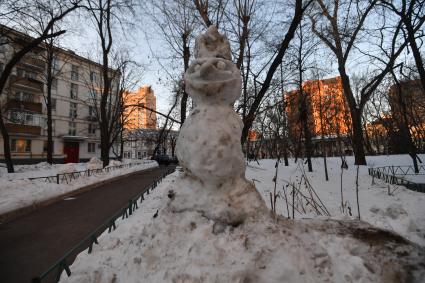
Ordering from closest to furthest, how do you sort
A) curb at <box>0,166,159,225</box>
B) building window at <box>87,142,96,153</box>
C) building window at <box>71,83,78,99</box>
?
curb at <box>0,166,159,225</box> → building window at <box>71,83,78,99</box> → building window at <box>87,142,96,153</box>

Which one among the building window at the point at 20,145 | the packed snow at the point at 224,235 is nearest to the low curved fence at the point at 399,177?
the packed snow at the point at 224,235

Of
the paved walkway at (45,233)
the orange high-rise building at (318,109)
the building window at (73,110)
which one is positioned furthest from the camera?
the building window at (73,110)

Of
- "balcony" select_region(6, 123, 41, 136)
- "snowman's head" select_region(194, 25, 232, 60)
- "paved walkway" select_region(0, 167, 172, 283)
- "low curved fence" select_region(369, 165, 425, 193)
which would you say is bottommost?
"paved walkway" select_region(0, 167, 172, 283)

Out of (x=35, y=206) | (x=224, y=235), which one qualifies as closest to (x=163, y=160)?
(x=35, y=206)

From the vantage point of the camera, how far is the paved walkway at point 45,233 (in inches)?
193

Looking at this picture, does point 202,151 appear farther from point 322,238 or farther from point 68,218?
point 68,218

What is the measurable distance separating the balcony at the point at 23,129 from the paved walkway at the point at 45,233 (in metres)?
24.0

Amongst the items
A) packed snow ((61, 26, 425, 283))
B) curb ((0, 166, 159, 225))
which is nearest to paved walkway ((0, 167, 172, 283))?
curb ((0, 166, 159, 225))

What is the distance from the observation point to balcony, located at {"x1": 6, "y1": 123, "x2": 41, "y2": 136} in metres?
29.4

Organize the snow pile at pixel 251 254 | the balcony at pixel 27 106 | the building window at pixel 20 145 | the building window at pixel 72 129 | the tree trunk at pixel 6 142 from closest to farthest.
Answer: the snow pile at pixel 251 254
the tree trunk at pixel 6 142
the balcony at pixel 27 106
the building window at pixel 20 145
the building window at pixel 72 129

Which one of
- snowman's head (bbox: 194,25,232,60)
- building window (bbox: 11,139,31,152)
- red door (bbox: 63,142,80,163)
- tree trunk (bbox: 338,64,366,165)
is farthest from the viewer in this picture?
red door (bbox: 63,142,80,163)

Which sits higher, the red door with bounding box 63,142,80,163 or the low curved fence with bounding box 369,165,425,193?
the red door with bounding box 63,142,80,163

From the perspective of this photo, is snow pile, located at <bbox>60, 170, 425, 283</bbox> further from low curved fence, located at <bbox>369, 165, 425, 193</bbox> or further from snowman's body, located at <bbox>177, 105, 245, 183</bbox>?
low curved fence, located at <bbox>369, 165, 425, 193</bbox>

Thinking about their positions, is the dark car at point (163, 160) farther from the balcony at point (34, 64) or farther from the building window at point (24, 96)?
the balcony at point (34, 64)
